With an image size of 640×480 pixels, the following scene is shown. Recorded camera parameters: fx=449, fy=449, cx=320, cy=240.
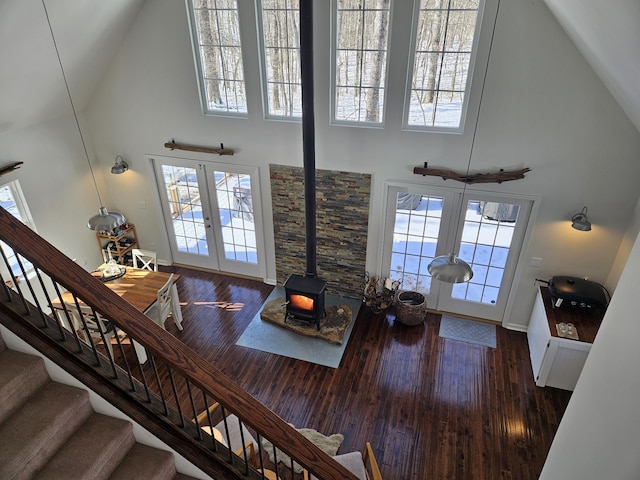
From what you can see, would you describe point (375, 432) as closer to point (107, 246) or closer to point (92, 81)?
point (107, 246)

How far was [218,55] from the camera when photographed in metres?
6.01

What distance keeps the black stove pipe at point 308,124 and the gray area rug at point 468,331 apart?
2052mm

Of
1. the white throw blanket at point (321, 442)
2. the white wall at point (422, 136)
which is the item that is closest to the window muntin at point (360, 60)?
the white wall at point (422, 136)

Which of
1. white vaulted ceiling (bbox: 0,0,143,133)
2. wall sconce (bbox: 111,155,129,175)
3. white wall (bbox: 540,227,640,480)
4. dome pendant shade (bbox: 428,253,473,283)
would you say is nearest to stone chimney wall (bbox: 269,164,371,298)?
dome pendant shade (bbox: 428,253,473,283)

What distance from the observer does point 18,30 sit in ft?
14.5

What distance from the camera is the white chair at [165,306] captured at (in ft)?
18.9

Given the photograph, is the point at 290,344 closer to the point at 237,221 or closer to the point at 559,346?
the point at 237,221

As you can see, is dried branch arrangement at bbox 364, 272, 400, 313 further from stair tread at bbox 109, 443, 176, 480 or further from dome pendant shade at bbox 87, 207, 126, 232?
stair tread at bbox 109, 443, 176, 480

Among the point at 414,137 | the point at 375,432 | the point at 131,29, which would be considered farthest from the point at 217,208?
the point at 375,432

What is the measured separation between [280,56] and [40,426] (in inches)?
197

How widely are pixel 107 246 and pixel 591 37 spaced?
7115 mm

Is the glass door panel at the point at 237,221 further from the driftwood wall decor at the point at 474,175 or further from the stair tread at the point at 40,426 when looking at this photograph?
the stair tread at the point at 40,426

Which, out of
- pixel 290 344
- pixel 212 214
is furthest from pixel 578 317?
pixel 212 214

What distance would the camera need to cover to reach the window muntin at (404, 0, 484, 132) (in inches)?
196
